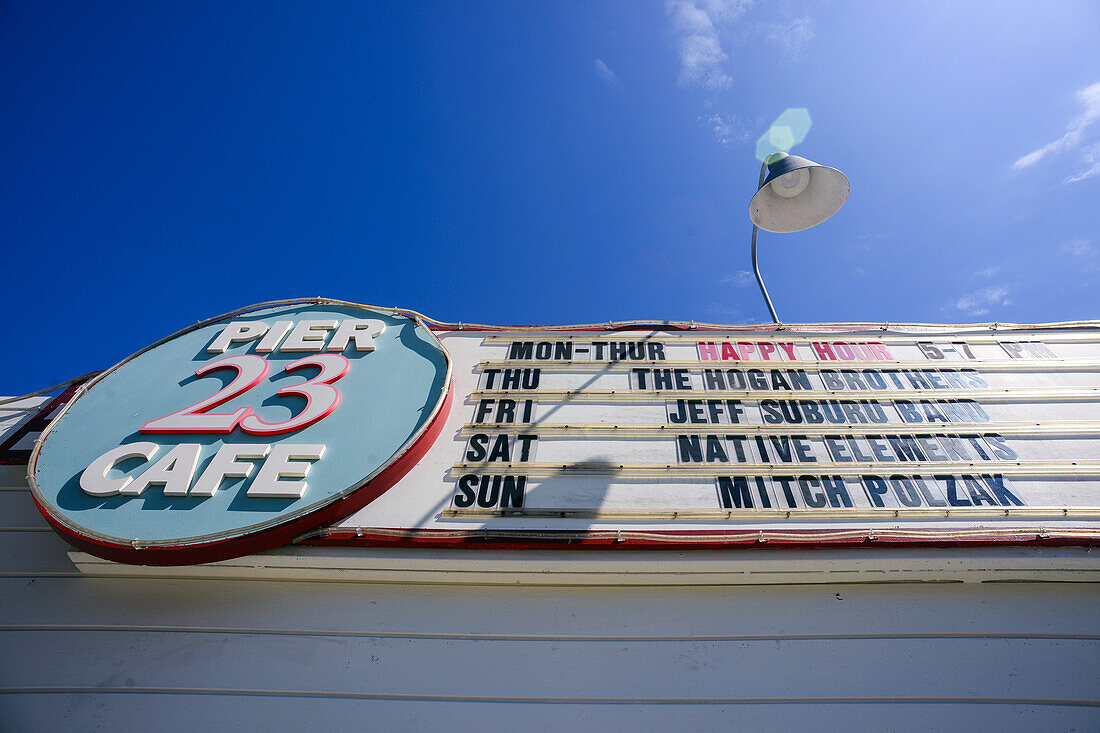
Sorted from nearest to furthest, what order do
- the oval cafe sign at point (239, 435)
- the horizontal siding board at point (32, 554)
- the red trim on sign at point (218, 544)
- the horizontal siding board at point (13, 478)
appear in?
the red trim on sign at point (218, 544) < the oval cafe sign at point (239, 435) < the horizontal siding board at point (32, 554) < the horizontal siding board at point (13, 478)

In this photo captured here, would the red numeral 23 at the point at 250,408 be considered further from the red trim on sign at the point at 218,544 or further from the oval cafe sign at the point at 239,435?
the red trim on sign at the point at 218,544

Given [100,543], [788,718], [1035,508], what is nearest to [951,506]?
[1035,508]

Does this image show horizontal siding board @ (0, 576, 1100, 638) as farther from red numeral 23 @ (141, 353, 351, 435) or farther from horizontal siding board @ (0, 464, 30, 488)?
red numeral 23 @ (141, 353, 351, 435)

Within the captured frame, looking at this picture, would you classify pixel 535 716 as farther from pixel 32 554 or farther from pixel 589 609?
pixel 32 554

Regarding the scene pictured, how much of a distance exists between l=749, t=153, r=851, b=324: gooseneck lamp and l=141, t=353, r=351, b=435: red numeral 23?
200 inches

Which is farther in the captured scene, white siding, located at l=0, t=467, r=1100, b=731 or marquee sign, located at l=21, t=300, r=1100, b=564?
marquee sign, located at l=21, t=300, r=1100, b=564

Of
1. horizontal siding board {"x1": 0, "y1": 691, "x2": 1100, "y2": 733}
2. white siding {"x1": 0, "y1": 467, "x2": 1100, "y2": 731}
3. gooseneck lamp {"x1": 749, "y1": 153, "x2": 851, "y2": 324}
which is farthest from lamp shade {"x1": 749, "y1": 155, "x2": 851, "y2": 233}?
horizontal siding board {"x1": 0, "y1": 691, "x2": 1100, "y2": 733}

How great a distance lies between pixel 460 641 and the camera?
Answer: 443 centimetres

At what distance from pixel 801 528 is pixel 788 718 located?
1.41 m

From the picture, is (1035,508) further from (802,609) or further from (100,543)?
(100,543)

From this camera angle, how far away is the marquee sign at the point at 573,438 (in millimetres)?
4582

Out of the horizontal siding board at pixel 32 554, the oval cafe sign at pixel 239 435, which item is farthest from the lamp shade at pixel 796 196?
the horizontal siding board at pixel 32 554

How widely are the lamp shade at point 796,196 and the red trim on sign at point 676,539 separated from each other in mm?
3555

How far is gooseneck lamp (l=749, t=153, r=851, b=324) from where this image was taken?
19.7 ft
